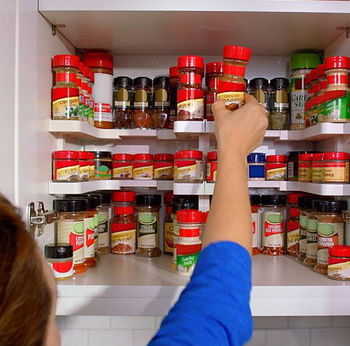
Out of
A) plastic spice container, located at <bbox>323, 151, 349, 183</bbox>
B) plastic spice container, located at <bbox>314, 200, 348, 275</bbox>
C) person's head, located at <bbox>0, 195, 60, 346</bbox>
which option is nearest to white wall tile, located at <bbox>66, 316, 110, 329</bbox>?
plastic spice container, located at <bbox>314, 200, 348, 275</bbox>

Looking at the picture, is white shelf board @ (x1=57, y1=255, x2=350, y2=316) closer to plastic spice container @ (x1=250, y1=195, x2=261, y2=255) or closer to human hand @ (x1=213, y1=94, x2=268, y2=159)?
plastic spice container @ (x1=250, y1=195, x2=261, y2=255)

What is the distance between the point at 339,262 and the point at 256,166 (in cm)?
36

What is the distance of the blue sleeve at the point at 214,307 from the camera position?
0.57 m

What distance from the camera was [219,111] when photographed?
0.91 metres

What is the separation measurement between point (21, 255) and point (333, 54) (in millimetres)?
1180

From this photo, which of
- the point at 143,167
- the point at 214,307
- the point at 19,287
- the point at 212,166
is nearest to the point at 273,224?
the point at 212,166

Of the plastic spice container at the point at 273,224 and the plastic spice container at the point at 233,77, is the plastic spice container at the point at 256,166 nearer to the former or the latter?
the plastic spice container at the point at 273,224

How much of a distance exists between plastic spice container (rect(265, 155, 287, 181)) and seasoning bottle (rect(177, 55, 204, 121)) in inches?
10.6

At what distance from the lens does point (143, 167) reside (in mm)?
1417

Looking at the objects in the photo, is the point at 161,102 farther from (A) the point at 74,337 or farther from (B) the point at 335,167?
(A) the point at 74,337

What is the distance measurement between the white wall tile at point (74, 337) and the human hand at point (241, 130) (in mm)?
945

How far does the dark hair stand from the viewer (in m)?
0.40

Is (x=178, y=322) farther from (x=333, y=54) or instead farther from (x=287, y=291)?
(x=333, y=54)

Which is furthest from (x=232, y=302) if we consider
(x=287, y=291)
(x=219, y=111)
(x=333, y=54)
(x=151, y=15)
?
(x=333, y=54)
